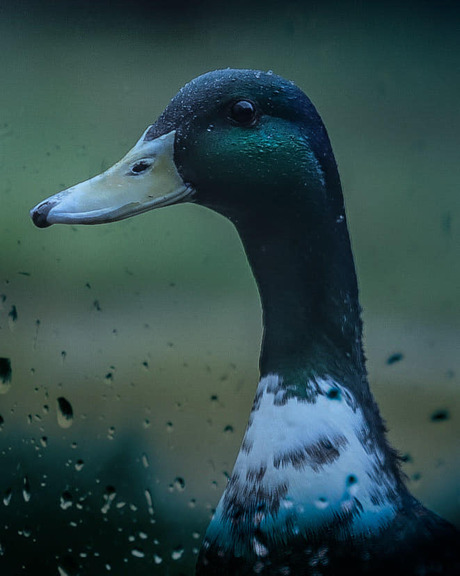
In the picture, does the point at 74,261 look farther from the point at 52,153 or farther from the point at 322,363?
the point at 322,363

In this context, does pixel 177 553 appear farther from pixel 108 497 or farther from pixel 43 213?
pixel 43 213

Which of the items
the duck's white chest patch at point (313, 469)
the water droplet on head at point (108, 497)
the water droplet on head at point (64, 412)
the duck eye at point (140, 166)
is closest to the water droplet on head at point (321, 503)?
the duck's white chest patch at point (313, 469)

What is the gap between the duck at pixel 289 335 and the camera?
1416 mm

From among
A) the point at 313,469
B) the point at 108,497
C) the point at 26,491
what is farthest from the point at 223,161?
the point at 26,491

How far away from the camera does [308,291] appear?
1.52m

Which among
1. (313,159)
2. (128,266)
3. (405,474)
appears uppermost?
(313,159)

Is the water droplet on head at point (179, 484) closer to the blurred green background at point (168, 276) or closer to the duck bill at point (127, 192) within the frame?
the blurred green background at point (168, 276)

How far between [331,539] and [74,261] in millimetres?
821

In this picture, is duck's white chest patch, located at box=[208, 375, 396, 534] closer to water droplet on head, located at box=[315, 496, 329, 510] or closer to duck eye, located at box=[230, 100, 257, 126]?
Result: water droplet on head, located at box=[315, 496, 329, 510]

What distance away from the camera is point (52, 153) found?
5.88 feet

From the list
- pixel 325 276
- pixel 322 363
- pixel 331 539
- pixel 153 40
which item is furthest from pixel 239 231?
pixel 331 539

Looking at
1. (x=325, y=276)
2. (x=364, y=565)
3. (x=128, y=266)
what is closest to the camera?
(x=364, y=565)

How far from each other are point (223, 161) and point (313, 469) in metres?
0.60

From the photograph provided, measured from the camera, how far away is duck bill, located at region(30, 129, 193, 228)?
1456mm
